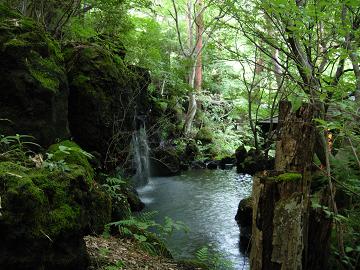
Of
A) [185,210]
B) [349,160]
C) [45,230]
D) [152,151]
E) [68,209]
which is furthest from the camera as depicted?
[152,151]

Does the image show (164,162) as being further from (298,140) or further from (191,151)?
(298,140)

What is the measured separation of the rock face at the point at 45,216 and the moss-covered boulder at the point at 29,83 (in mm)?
2379

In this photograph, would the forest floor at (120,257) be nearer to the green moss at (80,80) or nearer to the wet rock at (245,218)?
the wet rock at (245,218)

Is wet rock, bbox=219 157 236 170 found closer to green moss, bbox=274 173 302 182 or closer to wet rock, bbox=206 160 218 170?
wet rock, bbox=206 160 218 170

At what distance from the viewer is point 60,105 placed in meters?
6.63

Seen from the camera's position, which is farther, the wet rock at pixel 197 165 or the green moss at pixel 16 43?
the wet rock at pixel 197 165

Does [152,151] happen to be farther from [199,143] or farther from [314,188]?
[314,188]

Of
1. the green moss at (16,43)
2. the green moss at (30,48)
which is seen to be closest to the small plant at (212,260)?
the green moss at (30,48)

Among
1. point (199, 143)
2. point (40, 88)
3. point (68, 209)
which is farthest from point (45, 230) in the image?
point (199, 143)

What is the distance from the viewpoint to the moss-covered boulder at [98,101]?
827 cm

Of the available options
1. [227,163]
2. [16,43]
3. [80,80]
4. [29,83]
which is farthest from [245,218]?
[227,163]

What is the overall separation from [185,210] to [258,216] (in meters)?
6.95

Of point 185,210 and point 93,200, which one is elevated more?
point 93,200

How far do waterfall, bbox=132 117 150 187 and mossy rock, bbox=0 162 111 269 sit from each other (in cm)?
862
